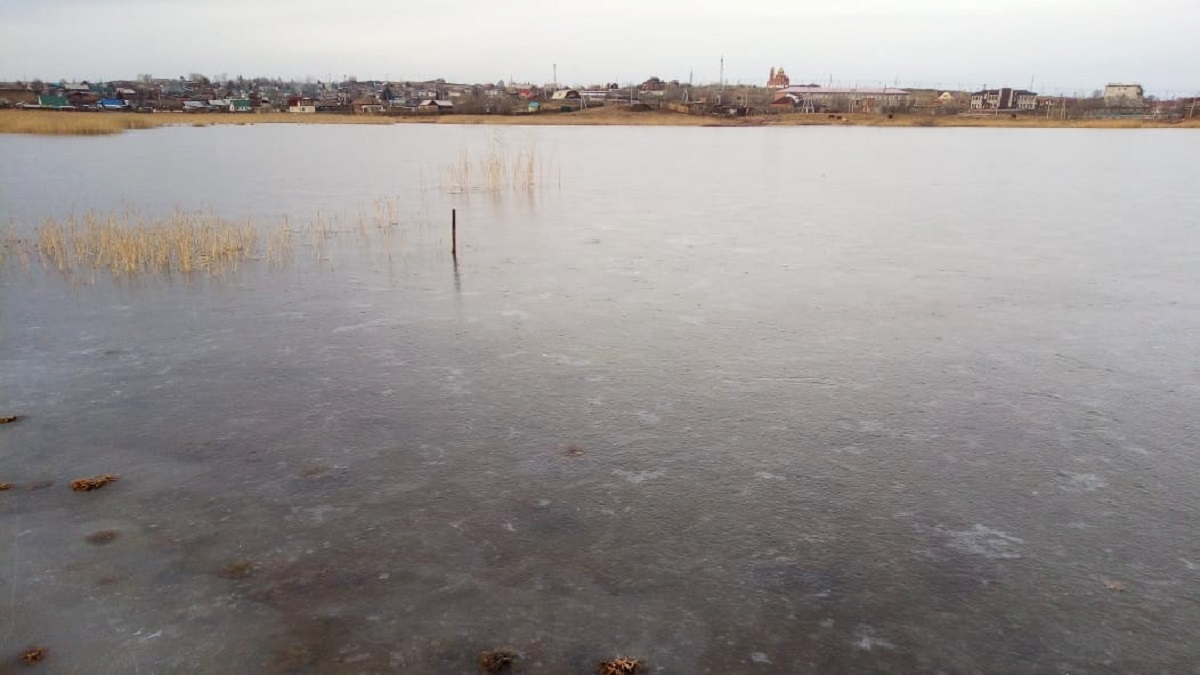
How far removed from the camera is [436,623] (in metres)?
3.88

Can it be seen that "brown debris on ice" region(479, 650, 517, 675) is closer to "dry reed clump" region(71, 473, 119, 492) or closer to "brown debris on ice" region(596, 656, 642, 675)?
"brown debris on ice" region(596, 656, 642, 675)

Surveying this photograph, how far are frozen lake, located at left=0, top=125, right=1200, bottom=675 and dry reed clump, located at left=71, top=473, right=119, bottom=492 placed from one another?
0.08 metres

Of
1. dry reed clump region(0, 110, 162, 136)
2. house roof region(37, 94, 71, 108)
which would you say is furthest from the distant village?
dry reed clump region(0, 110, 162, 136)

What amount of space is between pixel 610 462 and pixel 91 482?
10.9ft

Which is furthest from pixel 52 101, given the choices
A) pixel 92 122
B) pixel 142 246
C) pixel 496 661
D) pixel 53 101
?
pixel 496 661

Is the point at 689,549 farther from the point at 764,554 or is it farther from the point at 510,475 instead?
the point at 510,475

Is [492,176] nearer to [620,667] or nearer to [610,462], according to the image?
[610,462]

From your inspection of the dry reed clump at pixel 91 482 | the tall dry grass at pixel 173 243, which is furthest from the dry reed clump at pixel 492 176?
the dry reed clump at pixel 91 482

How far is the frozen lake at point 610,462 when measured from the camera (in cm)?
385

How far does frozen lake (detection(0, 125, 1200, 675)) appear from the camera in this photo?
151 inches

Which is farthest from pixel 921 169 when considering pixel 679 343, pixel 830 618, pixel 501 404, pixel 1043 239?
pixel 830 618

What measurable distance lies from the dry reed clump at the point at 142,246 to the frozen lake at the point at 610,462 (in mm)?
Result: 680

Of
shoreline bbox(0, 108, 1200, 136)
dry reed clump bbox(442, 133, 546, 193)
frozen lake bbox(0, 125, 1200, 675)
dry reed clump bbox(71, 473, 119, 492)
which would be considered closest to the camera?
frozen lake bbox(0, 125, 1200, 675)

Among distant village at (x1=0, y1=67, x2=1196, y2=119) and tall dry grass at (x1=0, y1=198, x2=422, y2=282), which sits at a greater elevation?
distant village at (x1=0, y1=67, x2=1196, y2=119)
